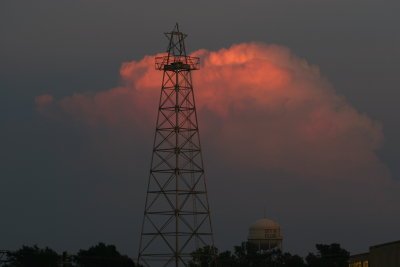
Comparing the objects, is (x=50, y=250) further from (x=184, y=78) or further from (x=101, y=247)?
(x=184, y=78)

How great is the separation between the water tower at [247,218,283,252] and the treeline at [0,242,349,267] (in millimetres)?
4423

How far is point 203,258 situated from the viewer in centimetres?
15338

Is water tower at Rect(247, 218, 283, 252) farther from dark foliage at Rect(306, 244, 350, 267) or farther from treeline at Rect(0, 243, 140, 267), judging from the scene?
treeline at Rect(0, 243, 140, 267)

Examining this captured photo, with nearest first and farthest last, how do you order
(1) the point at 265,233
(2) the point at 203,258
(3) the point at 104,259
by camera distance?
(3) the point at 104,259, (2) the point at 203,258, (1) the point at 265,233

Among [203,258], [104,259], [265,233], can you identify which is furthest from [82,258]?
[265,233]

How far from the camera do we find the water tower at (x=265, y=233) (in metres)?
178

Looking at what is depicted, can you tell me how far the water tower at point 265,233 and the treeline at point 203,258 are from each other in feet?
14.5

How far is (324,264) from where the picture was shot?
17450 cm

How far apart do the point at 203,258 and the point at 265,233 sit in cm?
2684

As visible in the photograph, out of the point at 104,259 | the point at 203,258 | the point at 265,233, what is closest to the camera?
the point at 104,259

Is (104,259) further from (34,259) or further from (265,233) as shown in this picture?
(265,233)

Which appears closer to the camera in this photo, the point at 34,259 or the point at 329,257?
the point at 34,259

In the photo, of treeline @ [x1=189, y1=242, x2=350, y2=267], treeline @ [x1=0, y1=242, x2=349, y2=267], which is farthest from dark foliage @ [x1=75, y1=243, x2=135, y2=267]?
treeline @ [x1=189, y1=242, x2=350, y2=267]

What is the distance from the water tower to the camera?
17750cm
